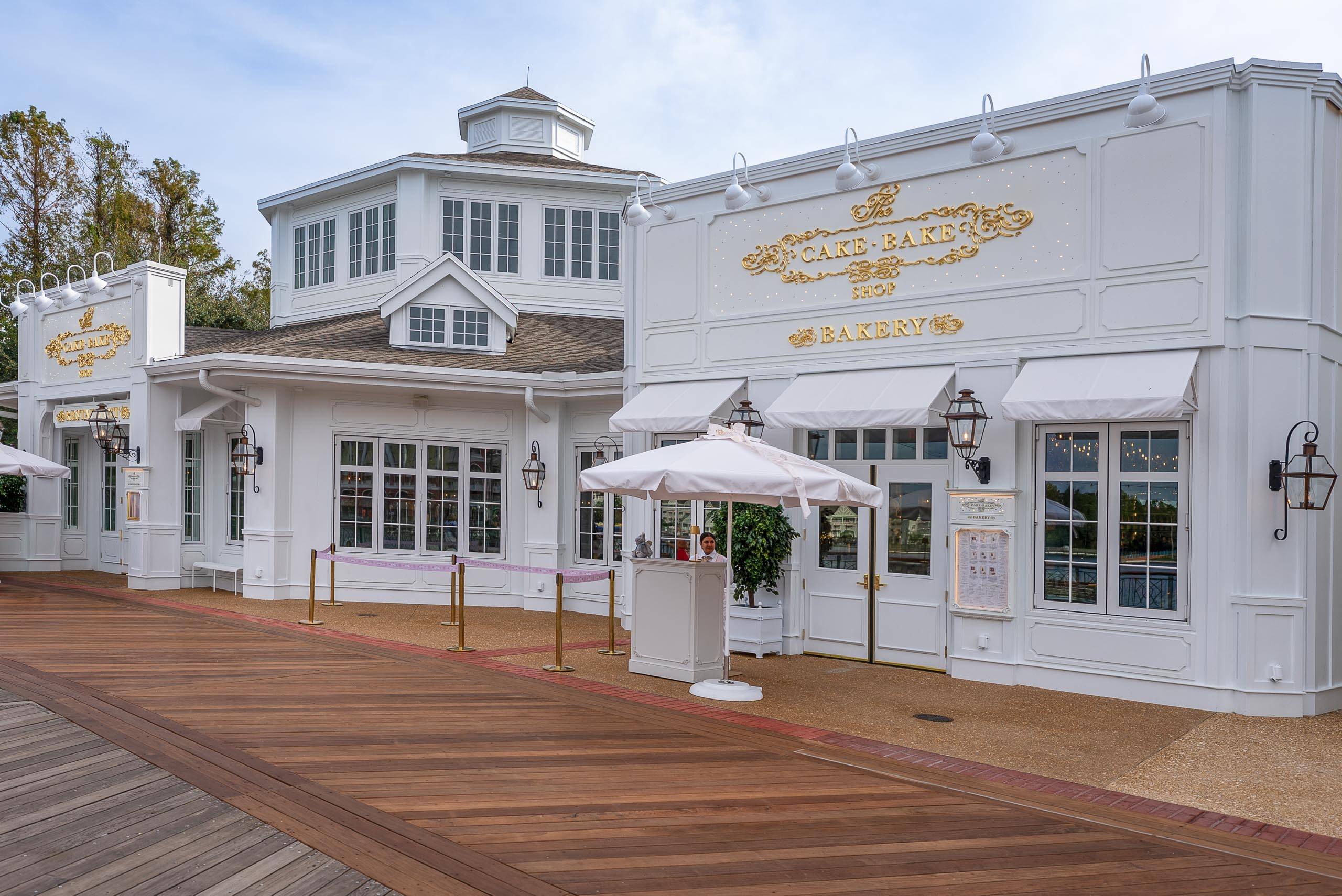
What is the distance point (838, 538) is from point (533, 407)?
19.0 ft

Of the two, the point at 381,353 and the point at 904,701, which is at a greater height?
the point at 381,353

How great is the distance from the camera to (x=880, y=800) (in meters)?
5.96

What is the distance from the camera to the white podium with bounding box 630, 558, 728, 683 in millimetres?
9586

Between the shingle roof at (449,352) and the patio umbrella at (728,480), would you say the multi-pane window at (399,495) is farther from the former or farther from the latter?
the patio umbrella at (728,480)

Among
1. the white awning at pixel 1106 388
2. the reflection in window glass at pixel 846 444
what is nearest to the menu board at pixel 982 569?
the white awning at pixel 1106 388

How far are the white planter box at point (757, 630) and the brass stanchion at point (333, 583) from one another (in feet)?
16.3

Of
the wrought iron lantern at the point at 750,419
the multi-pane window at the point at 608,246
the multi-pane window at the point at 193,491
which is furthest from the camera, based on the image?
the multi-pane window at the point at 608,246

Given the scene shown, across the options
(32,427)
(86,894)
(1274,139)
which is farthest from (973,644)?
(32,427)

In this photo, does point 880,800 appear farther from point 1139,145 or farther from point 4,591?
point 4,591

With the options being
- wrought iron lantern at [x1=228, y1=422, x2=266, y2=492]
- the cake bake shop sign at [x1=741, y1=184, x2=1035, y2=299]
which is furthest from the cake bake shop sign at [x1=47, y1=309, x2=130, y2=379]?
the cake bake shop sign at [x1=741, y1=184, x2=1035, y2=299]

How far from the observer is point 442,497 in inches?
623

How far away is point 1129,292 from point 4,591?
16.1m

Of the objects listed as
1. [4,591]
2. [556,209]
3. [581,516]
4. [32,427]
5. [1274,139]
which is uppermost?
[556,209]

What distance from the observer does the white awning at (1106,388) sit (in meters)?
8.55
